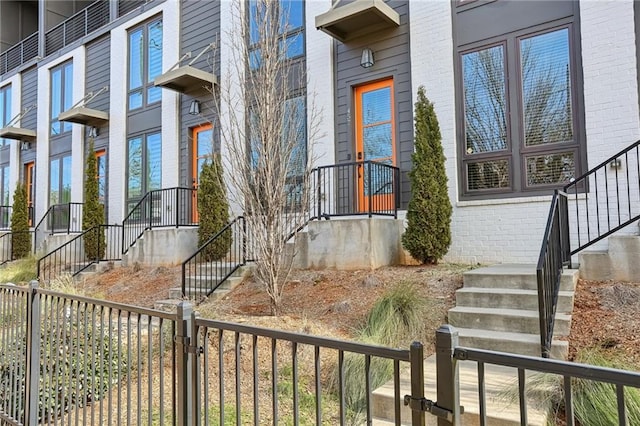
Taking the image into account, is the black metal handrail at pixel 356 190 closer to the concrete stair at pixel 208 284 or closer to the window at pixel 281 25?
the concrete stair at pixel 208 284

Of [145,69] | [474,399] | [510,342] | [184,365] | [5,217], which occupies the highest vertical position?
[145,69]

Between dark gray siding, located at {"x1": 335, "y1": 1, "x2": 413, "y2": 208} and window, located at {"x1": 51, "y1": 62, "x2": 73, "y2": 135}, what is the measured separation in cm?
994

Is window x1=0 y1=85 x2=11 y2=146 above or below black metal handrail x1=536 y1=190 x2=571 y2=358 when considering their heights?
above

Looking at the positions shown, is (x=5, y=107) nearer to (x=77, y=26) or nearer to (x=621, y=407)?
(x=77, y=26)

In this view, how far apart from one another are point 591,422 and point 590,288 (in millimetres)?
2876

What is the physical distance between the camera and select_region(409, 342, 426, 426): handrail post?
1.50 m

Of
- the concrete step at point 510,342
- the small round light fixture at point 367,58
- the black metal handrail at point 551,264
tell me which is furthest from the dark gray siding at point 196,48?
the concrete step at point 510,342

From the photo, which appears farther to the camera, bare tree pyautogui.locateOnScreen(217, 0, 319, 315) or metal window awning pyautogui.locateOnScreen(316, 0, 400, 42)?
metal window awning pyautogui.locateOnScreen(316, 0, 400, 42)

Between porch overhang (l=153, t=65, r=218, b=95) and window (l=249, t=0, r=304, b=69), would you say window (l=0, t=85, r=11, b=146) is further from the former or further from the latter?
window (l=249, t=0, r=304, b=69)

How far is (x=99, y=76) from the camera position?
13953 millimetres

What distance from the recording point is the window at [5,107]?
1743 cm

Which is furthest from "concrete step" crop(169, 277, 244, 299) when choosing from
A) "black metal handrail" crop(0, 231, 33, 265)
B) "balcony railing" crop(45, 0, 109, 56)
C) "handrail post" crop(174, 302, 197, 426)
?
"balcony railing" crop(45, 0, 109, 56)

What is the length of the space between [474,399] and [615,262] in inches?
126

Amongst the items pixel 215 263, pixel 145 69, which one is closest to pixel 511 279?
pixel 215 263
